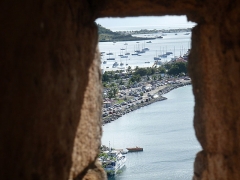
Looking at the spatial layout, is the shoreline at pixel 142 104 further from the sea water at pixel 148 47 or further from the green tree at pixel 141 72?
the sea water at pixel 148 47

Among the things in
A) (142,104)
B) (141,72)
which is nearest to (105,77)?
(142,104)

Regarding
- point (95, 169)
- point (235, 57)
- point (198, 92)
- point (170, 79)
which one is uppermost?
point (235, 57)

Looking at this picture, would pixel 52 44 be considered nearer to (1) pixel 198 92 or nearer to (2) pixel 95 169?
(2) pixel 95 169

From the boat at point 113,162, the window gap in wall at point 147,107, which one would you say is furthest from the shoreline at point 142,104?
the boat at point 113,162

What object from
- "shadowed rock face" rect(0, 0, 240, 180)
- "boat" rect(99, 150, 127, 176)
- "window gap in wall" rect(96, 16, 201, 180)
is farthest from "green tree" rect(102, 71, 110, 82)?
"shadowed rock face" rect(0, 0, 240, 180)

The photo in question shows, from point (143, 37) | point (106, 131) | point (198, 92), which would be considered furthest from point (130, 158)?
point (198, 92)

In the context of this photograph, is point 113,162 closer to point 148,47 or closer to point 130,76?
point 130,76
